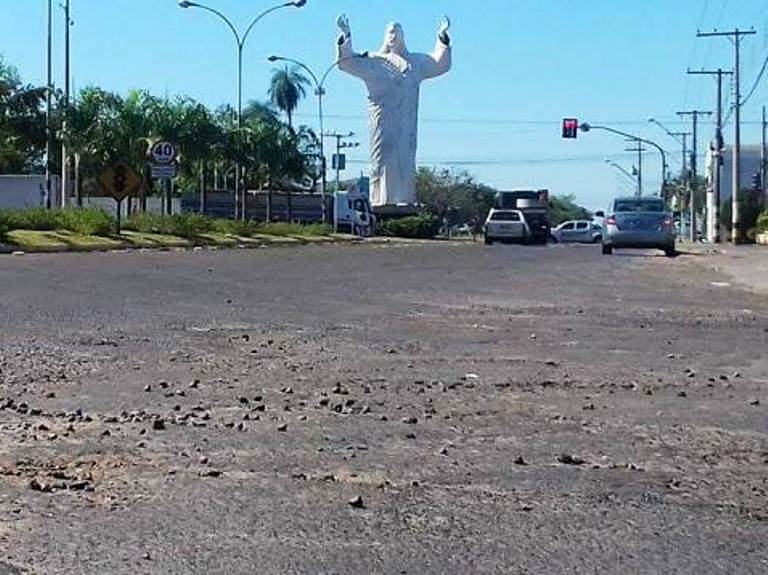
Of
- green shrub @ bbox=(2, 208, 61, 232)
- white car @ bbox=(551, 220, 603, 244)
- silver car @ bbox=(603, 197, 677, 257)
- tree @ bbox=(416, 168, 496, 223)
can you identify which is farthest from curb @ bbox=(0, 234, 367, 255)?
tree @ bbox=(416, 168, 496, 223)

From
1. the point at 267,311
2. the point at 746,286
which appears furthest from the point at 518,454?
the point at 746,286

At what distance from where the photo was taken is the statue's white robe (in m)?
96.1

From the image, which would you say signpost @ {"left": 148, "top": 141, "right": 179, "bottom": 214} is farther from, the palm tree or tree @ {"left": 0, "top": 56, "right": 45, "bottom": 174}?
the palm tree

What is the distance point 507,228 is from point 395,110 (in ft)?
110

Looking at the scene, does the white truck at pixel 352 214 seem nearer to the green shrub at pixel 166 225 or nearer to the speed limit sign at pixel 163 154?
the green shrub at pixel 166 225

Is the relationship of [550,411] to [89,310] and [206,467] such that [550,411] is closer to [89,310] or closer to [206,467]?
[206,467]

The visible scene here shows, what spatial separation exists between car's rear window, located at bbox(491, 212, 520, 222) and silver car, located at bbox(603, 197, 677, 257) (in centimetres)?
2157

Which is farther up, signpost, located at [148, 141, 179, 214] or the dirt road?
signpost, located at [148, 141, 179, 214]

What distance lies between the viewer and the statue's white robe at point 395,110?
315 feet

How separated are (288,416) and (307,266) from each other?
23284 millimetres

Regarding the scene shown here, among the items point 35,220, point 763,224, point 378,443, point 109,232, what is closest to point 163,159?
point 109,232

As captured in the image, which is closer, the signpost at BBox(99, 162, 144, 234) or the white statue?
the signpost at BBox(99, 162, 144, 234)

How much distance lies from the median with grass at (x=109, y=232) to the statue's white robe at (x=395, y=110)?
123ft

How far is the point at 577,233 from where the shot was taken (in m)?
81.4
